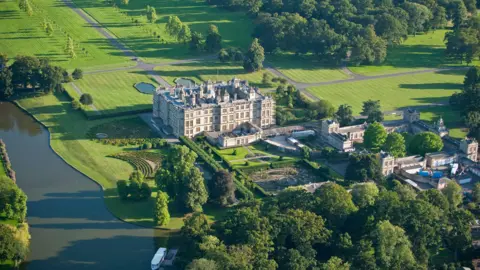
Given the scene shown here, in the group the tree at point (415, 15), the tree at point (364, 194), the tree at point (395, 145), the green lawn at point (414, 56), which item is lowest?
the tree at point (364, 194)

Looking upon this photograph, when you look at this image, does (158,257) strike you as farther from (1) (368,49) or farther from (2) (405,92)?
(1) (368,49)

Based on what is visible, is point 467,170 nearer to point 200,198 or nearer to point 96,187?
point 200,198

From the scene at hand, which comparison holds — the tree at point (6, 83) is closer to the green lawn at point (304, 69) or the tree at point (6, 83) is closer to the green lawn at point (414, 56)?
the green lawn at point (304, 69)

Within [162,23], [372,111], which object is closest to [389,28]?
[372,111]

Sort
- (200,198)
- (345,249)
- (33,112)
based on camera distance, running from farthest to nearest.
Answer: (33,112), (200,198), (345,249)

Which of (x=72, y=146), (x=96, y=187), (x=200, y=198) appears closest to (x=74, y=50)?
(x=72, y=146)

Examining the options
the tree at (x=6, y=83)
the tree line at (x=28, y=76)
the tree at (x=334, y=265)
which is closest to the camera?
the tree at (x=334, y=265)

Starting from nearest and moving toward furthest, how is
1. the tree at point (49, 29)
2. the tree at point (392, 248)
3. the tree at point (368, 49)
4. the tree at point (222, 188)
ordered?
1. the tree at point (392, 248)
2. the tree at point (222, 188)
3. the tree at point (368, 49)
4. the tree at point (49, 29)

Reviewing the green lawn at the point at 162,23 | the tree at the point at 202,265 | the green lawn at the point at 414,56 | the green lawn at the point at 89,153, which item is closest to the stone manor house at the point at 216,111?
the green lawn at the point at 89,153
